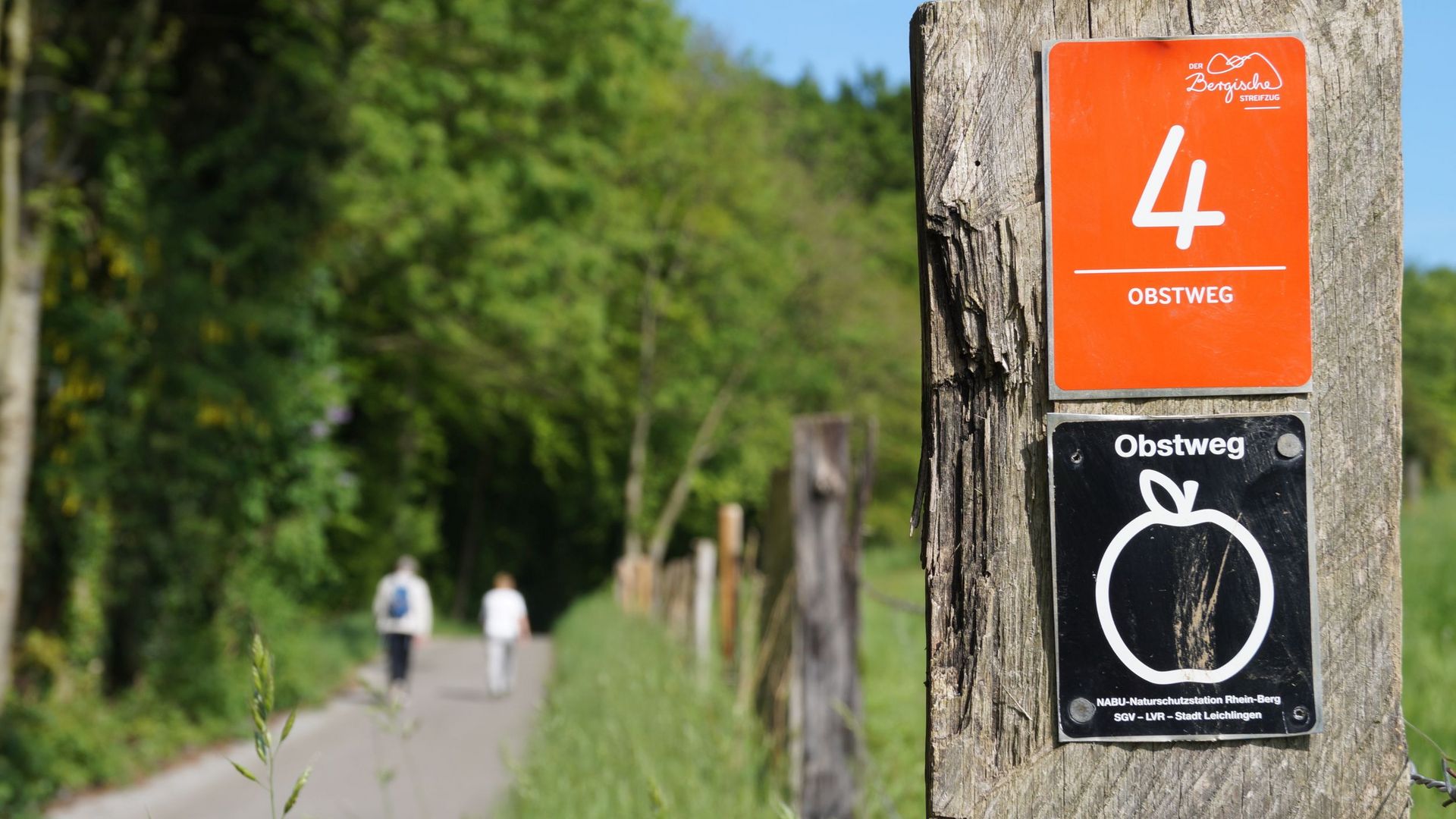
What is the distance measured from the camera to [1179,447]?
5.08ft

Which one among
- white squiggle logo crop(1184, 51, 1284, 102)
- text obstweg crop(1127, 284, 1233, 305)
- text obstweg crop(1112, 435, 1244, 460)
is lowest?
text obstweg crop(1112, 435, 1244, 460)

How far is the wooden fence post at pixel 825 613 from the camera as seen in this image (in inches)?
213

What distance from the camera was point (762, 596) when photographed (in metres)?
6.55

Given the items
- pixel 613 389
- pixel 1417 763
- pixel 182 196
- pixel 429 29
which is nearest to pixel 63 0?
pixel 182 196

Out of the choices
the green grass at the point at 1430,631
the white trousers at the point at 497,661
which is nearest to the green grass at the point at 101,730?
the white trousers at the point at 497,661

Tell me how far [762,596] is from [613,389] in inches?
1063

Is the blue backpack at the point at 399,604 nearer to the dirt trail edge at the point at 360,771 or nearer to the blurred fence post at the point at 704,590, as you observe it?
the dirt trail edge at the point at 360,771

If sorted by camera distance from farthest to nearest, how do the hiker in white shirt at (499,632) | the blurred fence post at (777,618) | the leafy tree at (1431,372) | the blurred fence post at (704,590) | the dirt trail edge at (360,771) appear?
the hiker in white shirt at (499,632) < the blurred fence post at (704,590) < the dirt trail edge at (360,771) < the blurred fence post at (777,618) < the leafy tree at (1431,372)

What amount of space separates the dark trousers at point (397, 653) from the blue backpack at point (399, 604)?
8.9 inches

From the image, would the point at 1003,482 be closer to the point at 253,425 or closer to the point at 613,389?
the point at 253,425

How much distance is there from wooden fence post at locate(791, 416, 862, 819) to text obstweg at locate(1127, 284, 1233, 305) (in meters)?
4.02

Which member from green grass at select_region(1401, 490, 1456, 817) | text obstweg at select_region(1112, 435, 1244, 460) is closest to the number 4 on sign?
text obstweg at select_region(1112, 435, 1244, 460)

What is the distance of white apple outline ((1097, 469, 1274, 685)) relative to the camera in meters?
1.53

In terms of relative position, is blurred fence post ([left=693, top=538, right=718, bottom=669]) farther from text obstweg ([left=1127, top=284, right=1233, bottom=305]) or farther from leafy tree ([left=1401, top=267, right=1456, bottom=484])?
text obstweg ([left=1127, top=284, right=1233, bottom=305])
